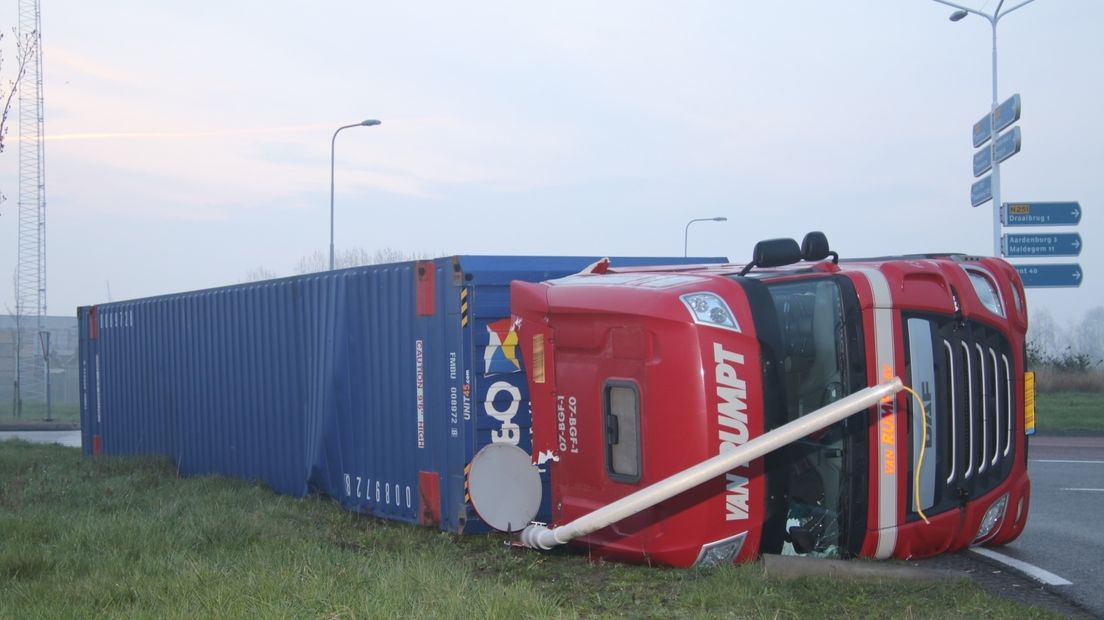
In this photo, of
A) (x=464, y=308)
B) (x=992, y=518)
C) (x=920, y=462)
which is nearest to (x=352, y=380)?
(x=464, y=308)

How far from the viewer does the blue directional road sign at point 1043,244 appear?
2073 centimetres

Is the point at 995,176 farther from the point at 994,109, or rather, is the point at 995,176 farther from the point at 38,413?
the point at 38,413

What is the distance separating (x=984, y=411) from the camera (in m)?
7.27

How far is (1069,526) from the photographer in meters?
9.37

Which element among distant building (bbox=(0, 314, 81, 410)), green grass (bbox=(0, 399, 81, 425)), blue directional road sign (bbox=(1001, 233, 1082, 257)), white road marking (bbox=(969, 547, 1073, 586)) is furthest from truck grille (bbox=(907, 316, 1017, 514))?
distant building (bbox=(0, 314, 81, 410))

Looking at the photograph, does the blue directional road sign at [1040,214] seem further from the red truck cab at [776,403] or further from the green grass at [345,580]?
the green grass at [345,580]

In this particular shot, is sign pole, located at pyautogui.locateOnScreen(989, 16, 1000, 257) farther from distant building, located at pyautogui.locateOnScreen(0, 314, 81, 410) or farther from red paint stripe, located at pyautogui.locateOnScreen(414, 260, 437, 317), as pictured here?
distant building, located at pyautogui.locateOnScreen(0, 314, 81, 410)

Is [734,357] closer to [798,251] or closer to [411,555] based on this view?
[798,251]

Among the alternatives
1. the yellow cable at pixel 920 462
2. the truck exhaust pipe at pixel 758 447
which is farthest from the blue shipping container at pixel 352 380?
the yellow cable at pixel 920 462

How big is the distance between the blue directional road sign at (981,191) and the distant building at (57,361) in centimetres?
3279

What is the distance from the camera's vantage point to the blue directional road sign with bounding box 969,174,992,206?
21.3 m

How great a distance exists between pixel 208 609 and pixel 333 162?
25.9m

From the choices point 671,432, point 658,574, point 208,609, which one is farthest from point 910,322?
point 208,609

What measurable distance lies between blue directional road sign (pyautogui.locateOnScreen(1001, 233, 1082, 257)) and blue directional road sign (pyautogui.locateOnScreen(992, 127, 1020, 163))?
5.06ft
